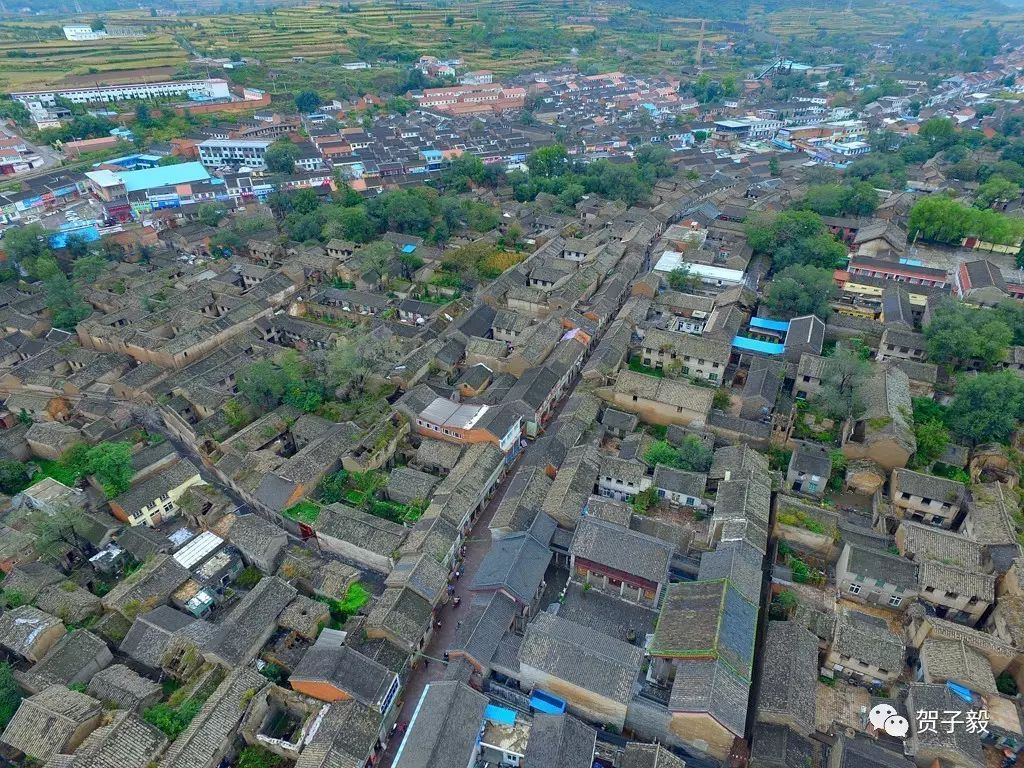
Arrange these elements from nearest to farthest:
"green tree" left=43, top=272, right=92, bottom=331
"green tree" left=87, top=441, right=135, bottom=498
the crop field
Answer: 1. "green tree" left=87, top=441, right=135, bottom=498
2. "green tree" left=43, top=272, right=92, bottom=331
3. the crop field

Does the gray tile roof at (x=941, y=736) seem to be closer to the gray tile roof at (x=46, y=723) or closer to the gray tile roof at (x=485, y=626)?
the gray tile roof at (x=485, y=626)

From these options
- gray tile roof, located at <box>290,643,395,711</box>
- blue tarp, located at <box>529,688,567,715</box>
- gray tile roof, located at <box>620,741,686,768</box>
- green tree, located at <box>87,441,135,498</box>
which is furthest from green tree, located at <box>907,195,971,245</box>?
green tree, located at <box>87,441,135,498</box>

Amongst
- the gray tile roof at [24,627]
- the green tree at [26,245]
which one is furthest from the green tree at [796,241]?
the green tree at [26,245]

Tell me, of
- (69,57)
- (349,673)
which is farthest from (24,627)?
(69,57)

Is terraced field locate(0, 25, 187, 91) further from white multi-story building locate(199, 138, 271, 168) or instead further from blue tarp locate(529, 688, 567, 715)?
blue tarp locate(529, 688, 567, 715)

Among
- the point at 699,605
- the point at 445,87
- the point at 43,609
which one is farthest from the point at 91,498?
the point at 445,87

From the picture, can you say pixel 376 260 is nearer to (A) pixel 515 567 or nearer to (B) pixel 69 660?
(A) pixel 515 567

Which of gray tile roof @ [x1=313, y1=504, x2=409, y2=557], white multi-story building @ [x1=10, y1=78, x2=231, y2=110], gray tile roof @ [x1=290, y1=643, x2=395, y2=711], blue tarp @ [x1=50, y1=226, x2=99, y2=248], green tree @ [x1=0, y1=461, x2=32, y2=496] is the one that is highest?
white multi-story building @ [x1=10, y1=78, x2=231, y2=110]
